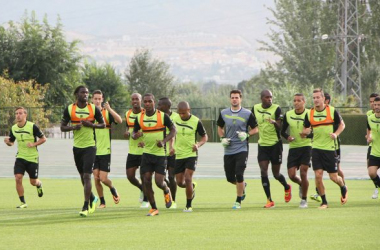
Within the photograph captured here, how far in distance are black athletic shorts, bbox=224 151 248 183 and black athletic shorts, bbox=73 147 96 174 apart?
2.54m

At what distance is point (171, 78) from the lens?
98.2m

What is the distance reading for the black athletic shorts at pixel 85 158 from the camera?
51.2 ft

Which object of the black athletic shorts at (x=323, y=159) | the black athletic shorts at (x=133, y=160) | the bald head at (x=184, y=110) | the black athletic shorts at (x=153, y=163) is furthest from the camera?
the black athletic shorts at (x=133, y=160)

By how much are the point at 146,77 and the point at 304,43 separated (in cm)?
1571

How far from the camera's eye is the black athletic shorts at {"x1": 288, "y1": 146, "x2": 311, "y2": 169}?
56.9ft

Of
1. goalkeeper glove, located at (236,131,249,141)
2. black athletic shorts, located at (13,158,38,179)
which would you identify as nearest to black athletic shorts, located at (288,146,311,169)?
goalkeeper glove, located at (236,131,249,141)

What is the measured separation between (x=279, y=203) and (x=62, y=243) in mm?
7309

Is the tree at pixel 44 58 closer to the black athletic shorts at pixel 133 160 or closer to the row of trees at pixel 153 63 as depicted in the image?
the row of trees at pixel 153 63

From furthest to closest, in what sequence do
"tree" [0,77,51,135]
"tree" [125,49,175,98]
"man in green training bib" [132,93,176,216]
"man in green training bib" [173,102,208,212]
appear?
"tree" [125,49,175,98], "tree" [0,77,51,135], "man in green training bib" [173,102,208,212], "man in green training bib" [132,93,176,216]

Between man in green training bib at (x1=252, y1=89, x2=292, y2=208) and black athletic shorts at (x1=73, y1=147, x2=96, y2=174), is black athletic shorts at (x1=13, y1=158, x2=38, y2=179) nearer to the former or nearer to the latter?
black athletic shorts at (x1=73, y1=147, x2=96, y2=174)

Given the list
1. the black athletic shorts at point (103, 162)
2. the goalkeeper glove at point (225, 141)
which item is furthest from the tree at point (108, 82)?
A: the goalkeeper glove at point (225, 141)

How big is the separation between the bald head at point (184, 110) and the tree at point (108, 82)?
209 ft

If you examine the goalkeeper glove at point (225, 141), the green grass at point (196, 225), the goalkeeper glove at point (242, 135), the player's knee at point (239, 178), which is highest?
the goalkeeper glove at point (242, 135)

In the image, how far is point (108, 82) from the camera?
84.6m
